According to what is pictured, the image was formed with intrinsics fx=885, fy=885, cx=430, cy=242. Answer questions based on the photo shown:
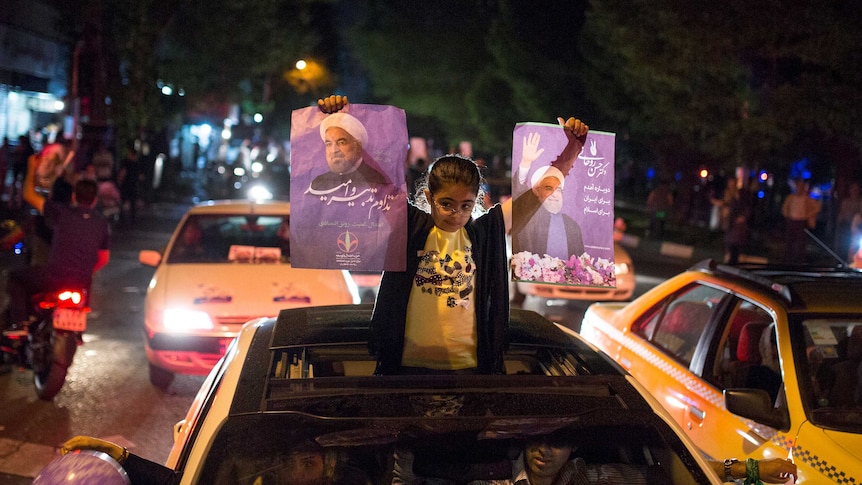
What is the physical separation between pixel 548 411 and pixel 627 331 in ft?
10.5

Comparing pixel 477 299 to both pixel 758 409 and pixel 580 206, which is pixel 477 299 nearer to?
pixel 580 206

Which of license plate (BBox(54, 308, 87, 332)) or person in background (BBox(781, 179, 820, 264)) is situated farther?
person in background (BBox(781, 179, 820, 264))

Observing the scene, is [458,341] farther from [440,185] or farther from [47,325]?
[47,325]

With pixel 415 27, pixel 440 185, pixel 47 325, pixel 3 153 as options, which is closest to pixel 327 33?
pixel 415 27

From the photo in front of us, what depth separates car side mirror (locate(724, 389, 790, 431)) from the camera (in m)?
3.76

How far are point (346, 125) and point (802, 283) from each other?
2.50 m

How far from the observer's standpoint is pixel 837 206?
73.5 ft

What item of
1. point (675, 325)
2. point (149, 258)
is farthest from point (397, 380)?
point (149, 258)

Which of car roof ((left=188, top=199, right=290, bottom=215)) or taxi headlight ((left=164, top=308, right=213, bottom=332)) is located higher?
car roof ((left=188, top=199, right=290, bottom=215))

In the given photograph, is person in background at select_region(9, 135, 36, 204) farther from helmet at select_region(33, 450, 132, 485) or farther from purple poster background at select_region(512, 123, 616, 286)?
helmet at select_region(33, 450, 132, 485)

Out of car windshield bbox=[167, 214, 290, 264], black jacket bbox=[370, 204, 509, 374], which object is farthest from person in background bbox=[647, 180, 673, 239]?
black jacket bbox=[370, 204, 509, 374]

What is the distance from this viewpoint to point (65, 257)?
695 cm

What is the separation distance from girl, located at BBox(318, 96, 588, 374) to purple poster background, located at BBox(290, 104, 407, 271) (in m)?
0.08

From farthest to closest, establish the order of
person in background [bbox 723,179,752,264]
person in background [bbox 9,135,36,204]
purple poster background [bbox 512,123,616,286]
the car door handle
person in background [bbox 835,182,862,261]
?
person in background [bbox 9,135,36,204]
person in background [bbox 835,182,862,261]
person in background [bbox 723,179,752,264]
the car door handle
purple poster background [bbox 512,123,616,286]
